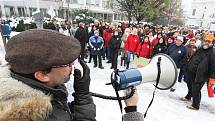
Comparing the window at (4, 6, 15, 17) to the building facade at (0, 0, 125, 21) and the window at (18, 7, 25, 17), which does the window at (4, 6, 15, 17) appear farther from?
the window at (18, 7, 25, 17)

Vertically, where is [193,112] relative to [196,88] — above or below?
below

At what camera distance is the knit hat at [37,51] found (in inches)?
46.2

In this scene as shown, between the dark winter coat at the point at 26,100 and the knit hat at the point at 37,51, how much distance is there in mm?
59

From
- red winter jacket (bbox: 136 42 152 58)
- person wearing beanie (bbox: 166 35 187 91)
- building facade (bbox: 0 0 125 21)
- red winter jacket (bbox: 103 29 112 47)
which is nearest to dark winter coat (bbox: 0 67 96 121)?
person wearing beanie (bbox: 166 35 187 91)

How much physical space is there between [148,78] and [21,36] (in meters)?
0.93

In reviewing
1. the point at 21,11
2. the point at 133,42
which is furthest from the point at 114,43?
the point at 21,11

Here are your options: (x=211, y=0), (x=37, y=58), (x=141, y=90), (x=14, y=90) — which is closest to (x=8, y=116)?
(x=14, y=90)

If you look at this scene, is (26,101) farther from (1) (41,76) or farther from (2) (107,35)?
(2) (107,35)

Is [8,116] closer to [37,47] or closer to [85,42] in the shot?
[37,47]

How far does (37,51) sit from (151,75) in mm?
906

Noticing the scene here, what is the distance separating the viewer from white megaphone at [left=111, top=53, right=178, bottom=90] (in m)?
1.66

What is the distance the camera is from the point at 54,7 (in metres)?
53.3

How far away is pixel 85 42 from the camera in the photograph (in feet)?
33.4

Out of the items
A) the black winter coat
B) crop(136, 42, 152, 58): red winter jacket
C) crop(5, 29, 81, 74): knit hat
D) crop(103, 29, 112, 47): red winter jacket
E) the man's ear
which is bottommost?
crop(136, 42, 152, 58): red winter jacket
